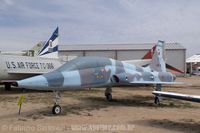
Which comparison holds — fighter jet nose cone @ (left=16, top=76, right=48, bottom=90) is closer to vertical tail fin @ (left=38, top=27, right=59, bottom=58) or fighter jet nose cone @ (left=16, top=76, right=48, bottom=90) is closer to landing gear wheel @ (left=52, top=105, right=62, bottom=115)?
landing gear wheel @ (left=52, top=105, right=62, bottom=115)

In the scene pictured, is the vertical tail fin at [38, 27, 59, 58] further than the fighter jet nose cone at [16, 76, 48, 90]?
Yes

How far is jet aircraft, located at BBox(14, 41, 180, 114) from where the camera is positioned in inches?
387

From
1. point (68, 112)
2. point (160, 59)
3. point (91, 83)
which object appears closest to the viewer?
point (68, 112)

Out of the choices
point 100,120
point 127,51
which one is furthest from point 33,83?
point 127,51

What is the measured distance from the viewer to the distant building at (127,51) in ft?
211

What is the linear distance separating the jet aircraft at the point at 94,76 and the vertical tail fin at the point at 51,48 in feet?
36.9

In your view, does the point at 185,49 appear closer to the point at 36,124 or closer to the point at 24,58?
the point at 24,58

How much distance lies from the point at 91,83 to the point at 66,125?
11.4ft

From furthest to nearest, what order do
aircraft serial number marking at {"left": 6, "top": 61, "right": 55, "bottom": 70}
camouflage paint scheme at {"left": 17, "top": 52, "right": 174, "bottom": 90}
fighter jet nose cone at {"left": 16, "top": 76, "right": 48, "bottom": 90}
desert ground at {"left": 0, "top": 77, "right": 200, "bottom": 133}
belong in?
aircraft serial number marking at {"left": 6, "top": 61, "right": 55, "bottom": 70}
camouflage paint scheme at {"left": 17, "top": 52, "right": 174, "bottom": 90}
fighter jet nose cone at {"left": 16, "top": 76, "right": 48, "bottom": 90}
desert ground at {"left": 0, "top": 77, "right": 200, "bottom": 133}

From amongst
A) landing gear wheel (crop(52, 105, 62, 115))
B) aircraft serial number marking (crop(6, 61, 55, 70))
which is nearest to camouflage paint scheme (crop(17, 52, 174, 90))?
landing gear wheel (crop(52, 105, 62, 115))

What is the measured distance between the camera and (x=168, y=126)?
832 cm

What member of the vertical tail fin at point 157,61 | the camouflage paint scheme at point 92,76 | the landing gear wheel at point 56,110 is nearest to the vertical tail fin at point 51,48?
the vertical tail fin at point 157,61

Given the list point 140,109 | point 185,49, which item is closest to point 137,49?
point 185,49

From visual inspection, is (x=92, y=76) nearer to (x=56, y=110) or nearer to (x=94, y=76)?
(x=94, y=76)
